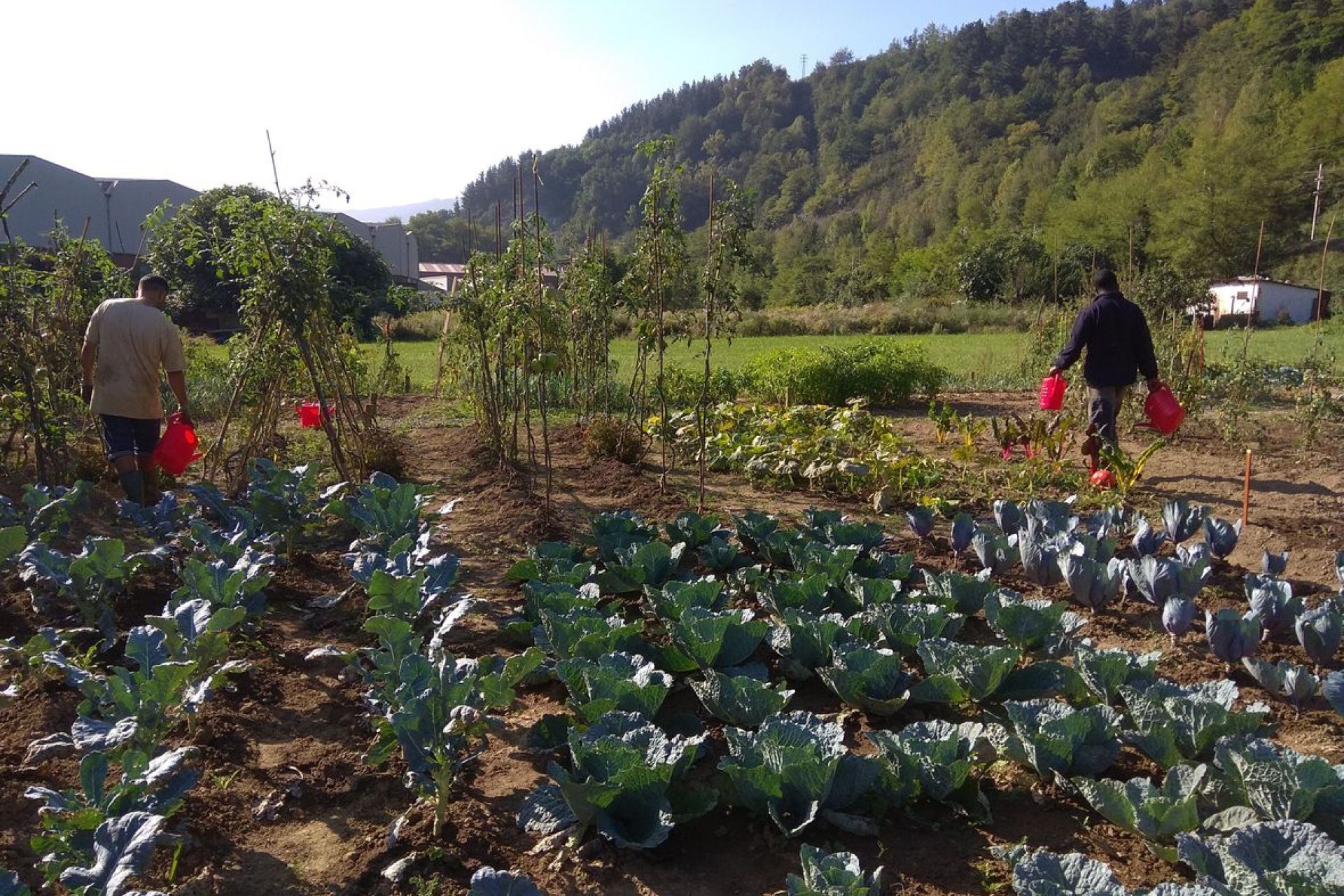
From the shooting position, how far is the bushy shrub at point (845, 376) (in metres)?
11.1

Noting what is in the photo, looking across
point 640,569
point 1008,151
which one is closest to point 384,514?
point 640,569

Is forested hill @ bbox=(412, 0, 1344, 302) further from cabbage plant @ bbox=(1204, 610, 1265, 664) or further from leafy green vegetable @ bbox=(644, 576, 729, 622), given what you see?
cabbage plant @ bbox=(1204, 610, 1265, 664)

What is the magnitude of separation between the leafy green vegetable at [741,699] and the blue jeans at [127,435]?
4549mm

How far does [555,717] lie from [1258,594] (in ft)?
9.86

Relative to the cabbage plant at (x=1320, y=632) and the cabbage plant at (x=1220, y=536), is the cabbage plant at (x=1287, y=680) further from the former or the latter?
the cabbage plant at (x=1220, y=536)

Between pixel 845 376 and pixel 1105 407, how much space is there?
14.8 feet

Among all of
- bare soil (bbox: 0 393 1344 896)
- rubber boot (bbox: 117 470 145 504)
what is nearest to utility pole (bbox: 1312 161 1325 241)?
bare soil (bbox: 0 393 1344 896)

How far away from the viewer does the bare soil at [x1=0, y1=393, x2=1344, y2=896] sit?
7.98 ft

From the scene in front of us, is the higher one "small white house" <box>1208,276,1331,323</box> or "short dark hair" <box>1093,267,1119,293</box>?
"short dark hair" <box>1093,267,1119,293</box>

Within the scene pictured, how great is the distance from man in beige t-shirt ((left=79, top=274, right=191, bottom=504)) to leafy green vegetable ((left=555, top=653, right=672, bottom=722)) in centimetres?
390

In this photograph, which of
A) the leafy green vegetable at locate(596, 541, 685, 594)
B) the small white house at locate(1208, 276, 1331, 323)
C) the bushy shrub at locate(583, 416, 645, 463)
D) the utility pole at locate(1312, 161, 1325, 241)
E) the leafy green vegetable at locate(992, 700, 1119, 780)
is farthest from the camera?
the small white house at locate(1208, 276, 1331, 323)

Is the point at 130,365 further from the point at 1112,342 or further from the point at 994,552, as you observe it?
the point at 1112,342

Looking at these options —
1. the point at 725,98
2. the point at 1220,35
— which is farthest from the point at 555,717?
the point at 725,98

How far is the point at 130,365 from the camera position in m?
5.56
